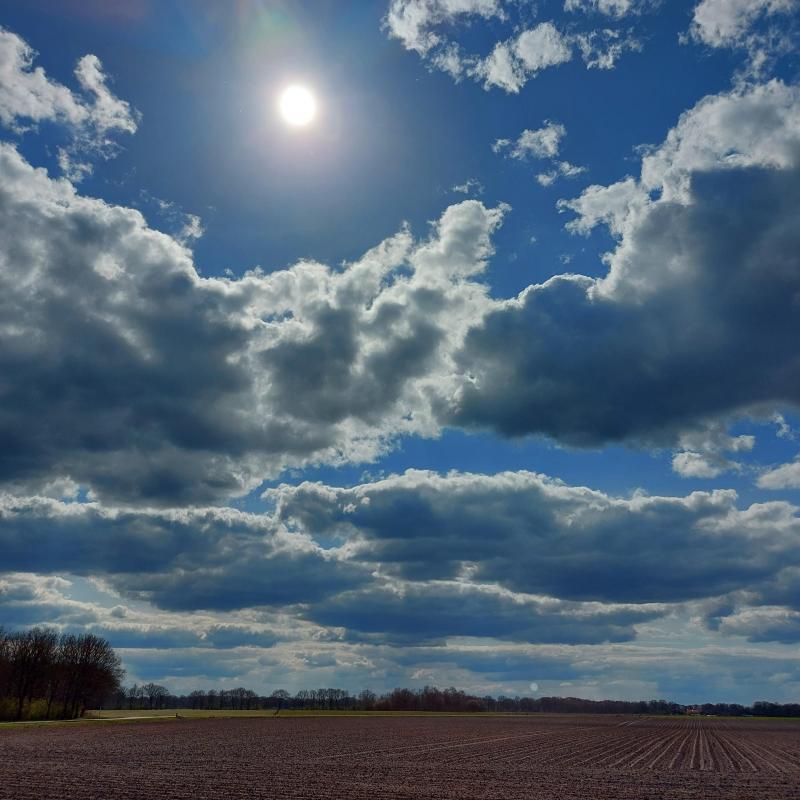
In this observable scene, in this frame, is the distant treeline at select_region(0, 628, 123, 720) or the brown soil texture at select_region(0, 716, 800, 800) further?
the distant treeline at select_region(0, 628, 123, 720)

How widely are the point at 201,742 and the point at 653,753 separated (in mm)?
43118

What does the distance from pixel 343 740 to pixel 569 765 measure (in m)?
30.6

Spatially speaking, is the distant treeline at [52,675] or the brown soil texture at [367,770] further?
the distant treeline at [52,675]

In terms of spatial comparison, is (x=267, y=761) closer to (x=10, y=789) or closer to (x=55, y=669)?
(x=10, y=789)

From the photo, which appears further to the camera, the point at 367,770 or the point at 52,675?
the point at 52,675

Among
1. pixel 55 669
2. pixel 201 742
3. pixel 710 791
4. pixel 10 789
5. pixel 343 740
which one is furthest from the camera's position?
pixel 55 669

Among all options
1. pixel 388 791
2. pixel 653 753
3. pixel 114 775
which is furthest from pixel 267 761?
pixel 653 753

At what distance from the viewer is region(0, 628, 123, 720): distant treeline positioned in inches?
5162

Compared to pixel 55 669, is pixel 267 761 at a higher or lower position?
A: lower

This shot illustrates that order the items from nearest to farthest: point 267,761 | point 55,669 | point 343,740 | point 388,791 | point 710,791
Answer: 1. point 388,791
2. point 710,791
3. point 267,761
4. point 343,740
5. point 55,669

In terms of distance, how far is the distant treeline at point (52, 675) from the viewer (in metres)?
131

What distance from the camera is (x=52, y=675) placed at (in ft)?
476

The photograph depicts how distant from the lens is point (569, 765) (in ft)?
182

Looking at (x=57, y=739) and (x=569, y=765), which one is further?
(x=57, y=739)
